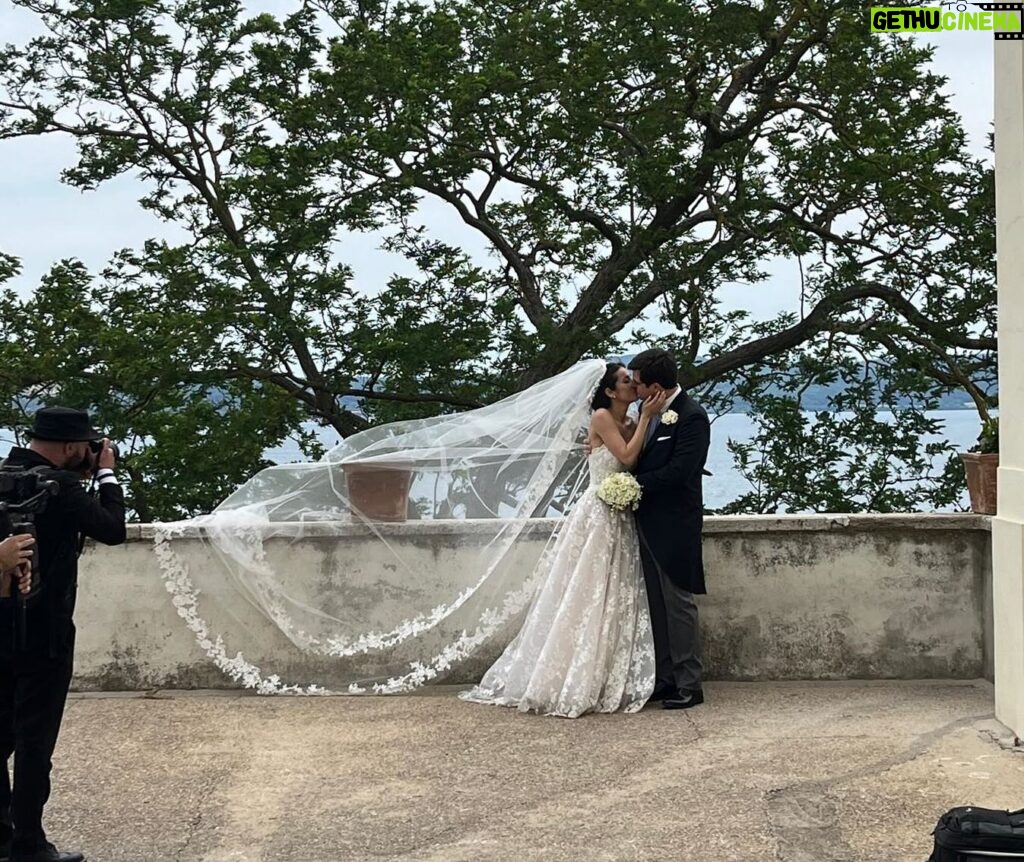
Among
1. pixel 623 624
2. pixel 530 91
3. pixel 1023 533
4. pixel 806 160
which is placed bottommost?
pixel 623 624

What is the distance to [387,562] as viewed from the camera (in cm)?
680

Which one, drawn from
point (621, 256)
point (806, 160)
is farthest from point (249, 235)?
point (806, 160)

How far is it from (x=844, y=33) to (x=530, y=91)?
266 centimetres

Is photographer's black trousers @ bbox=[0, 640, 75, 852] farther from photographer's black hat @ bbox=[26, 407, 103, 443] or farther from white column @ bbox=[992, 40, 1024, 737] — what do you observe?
white column @ bbox=[992, 40, 1024, 737]

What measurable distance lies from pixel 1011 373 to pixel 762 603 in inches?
80.8

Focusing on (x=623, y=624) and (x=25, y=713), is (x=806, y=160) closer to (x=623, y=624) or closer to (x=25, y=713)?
(x=623, y=624)

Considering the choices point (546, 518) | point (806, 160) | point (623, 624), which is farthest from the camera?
point (806, 160)

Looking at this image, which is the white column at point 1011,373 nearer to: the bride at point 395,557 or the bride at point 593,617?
the bride at point 593,617

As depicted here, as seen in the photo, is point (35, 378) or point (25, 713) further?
point (35, 378)

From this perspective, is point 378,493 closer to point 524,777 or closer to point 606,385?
point 606,385

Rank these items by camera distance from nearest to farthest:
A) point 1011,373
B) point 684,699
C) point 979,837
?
point 979,837 < point 1011,373 < point 684,699

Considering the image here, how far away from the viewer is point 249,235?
11094 mm

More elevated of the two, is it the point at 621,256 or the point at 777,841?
the point at 621,256

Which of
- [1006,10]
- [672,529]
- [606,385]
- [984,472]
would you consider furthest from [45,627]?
[984,472]
